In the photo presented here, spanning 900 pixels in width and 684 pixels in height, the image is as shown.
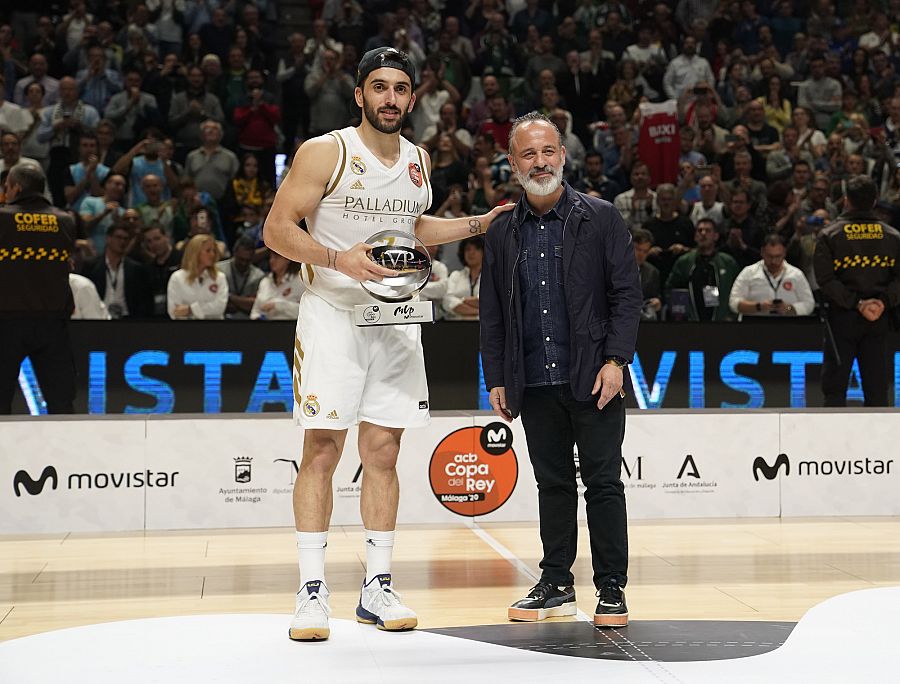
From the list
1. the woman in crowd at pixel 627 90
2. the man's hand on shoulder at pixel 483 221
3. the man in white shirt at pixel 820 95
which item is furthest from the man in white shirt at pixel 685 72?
the man's hand on shoulder at pixel 483 221

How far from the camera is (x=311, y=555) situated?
15.3 feet

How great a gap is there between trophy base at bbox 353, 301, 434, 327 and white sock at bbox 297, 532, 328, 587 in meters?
0.84

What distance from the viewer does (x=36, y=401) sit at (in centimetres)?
890

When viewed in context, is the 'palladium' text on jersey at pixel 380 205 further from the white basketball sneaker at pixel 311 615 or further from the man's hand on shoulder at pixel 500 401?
the white basketball sneaker at pixel 311 615

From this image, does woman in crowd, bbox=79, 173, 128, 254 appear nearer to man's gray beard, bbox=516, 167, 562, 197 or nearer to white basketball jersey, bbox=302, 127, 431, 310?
white basketball jersey, bbox=302, 127, 431, 310

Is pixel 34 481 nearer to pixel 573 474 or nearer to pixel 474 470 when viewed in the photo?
pixel 474 470

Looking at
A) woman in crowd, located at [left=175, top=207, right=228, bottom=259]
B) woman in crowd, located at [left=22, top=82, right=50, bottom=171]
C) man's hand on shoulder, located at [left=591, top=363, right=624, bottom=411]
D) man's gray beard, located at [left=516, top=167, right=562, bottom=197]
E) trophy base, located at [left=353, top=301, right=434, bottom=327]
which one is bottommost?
man's hand on shoulder, located at [left=591, top=363, right=624, bottom=411]

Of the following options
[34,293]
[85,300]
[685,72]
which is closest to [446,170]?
[685,72]

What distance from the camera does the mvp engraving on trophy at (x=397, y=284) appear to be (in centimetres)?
454

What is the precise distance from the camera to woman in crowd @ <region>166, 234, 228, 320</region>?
966cm

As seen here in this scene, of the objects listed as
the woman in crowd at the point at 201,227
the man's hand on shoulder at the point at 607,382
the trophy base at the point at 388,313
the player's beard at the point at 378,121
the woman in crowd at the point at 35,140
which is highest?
the woman in crowd at the point at 35,140

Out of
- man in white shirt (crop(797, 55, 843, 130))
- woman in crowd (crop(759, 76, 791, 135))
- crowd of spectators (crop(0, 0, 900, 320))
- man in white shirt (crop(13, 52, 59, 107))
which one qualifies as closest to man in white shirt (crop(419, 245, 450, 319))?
crowd of spectators (crop(0, 0, 900, 320))

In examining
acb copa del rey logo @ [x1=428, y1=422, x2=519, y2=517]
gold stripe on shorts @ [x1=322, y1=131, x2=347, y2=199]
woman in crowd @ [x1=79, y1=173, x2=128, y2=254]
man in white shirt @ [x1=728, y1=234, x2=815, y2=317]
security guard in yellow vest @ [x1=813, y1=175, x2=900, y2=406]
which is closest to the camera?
gold stripe on shorts @ [x1=322, y1=131, x2=347, y2=199]

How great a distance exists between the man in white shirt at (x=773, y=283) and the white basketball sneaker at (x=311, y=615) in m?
6.15
